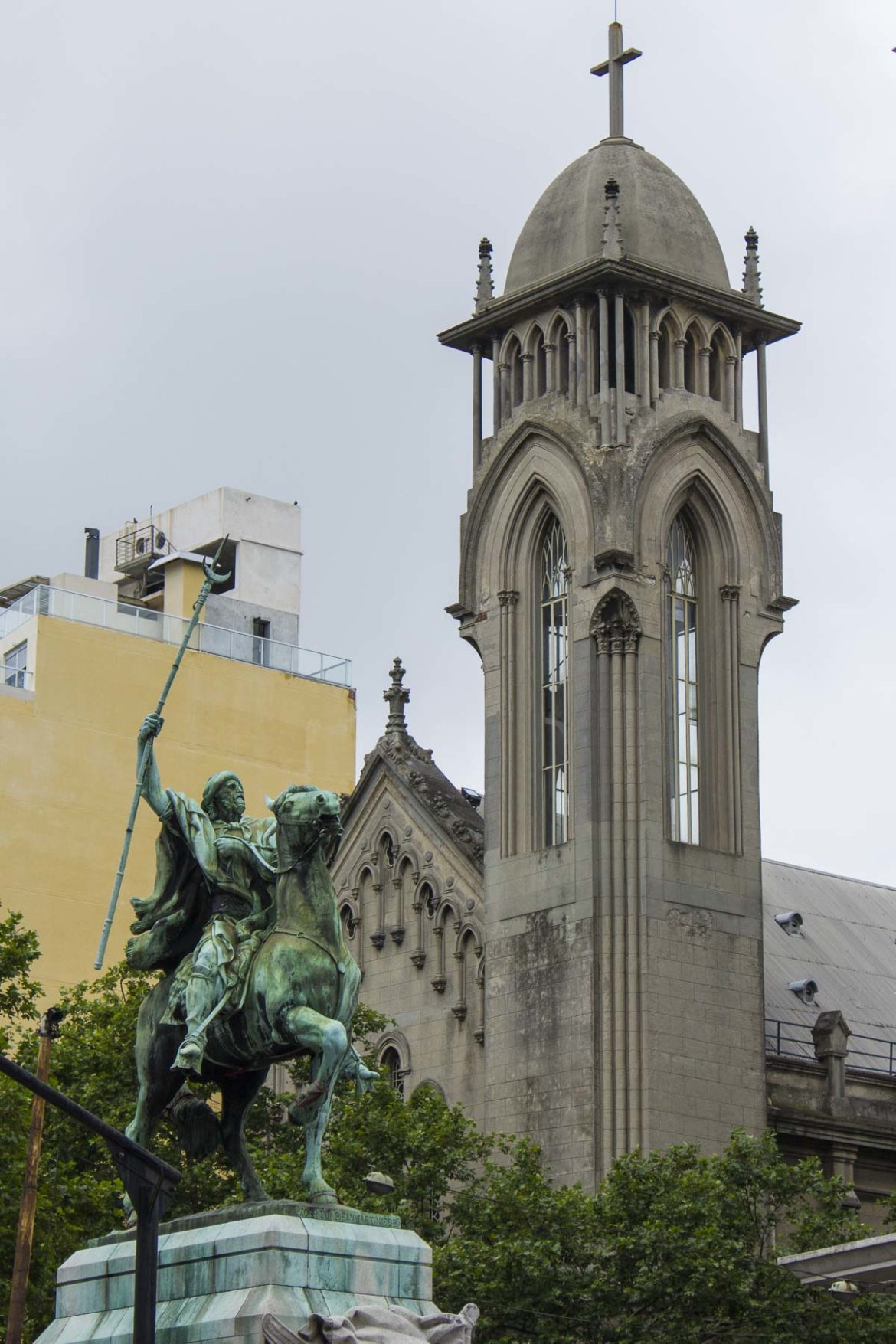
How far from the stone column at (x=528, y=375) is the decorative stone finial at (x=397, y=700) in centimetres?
660

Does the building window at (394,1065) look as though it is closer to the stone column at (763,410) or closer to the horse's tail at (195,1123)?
the stone column at (763,410)

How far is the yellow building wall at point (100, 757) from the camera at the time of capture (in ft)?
257

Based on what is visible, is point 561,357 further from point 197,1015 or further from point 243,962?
point 197,1015

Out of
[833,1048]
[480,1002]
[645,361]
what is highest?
[645,361]

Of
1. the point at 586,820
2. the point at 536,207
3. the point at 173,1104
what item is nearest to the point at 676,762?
the point at 586,820

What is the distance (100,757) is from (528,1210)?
3512cm

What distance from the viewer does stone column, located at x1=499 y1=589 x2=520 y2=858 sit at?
61719mm

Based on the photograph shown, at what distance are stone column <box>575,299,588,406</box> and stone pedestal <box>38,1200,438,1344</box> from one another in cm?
3946

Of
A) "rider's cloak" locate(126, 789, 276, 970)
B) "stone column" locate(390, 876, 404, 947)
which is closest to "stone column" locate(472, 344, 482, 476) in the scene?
"stone column" locate(390, 876, 404, 947)

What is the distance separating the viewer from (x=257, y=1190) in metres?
24.8

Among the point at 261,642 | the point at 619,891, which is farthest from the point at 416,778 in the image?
the point at 261,642

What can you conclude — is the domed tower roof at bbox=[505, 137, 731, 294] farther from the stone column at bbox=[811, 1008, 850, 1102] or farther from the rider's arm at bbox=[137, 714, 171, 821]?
the rider's arm at bbox=[137, 714, 171, 821]

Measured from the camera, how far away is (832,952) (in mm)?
72875

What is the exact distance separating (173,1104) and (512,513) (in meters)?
39.2
